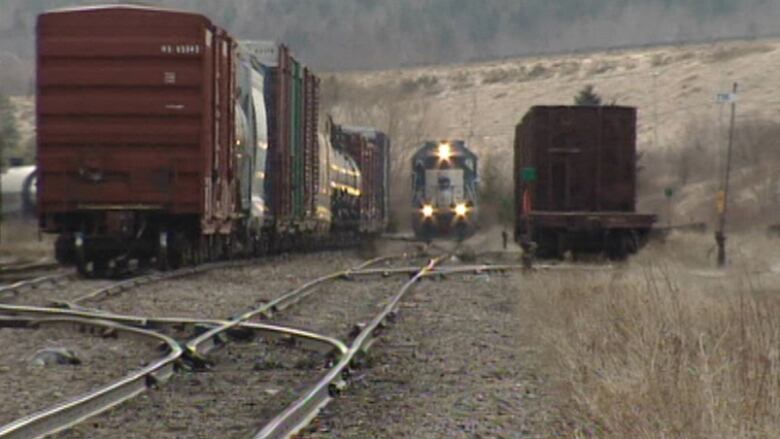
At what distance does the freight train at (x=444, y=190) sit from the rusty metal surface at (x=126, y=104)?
31.2 metres

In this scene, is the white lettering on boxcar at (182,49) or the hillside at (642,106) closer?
the white lettering on boxcar at (182,49)

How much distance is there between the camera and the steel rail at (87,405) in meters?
9.08

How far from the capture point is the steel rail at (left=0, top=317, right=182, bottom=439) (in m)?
9.08

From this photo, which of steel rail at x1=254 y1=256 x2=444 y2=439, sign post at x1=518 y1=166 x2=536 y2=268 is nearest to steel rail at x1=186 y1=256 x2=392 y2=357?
steel rail at x1=254 y1=256 x2=444 y2=439

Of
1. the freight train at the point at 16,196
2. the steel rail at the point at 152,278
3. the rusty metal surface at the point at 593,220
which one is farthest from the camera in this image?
the freight train at the point at 16,196

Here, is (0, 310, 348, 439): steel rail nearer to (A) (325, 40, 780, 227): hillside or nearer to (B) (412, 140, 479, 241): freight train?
(A) (325, 40, 780, 227): hillside

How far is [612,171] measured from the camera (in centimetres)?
3209

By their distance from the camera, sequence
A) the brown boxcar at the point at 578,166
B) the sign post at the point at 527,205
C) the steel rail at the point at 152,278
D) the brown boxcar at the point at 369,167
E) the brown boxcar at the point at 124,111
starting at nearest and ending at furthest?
the steel rail at the point at 152,278
the brown boxcar at the point at 124,111
the sign post at the point at 527,205
the brown boxcar at the point at 578,166
the brown boxcar at the point at 369,167

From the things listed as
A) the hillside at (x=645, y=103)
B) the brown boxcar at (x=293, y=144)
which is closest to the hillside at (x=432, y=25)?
the hillside at (x=645, y=103)

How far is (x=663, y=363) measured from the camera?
10.5 m

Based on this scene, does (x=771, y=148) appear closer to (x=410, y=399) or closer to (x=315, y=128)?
(x=315, y=128)

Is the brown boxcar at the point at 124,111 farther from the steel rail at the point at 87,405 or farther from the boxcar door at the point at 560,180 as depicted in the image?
the steel rail at the point at 87,405

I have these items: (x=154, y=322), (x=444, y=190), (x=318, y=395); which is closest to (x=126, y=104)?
(x=154, y=322)

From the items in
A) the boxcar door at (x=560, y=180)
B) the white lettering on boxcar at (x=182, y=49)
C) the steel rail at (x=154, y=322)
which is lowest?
the steel rail at (x=154, y=322)
